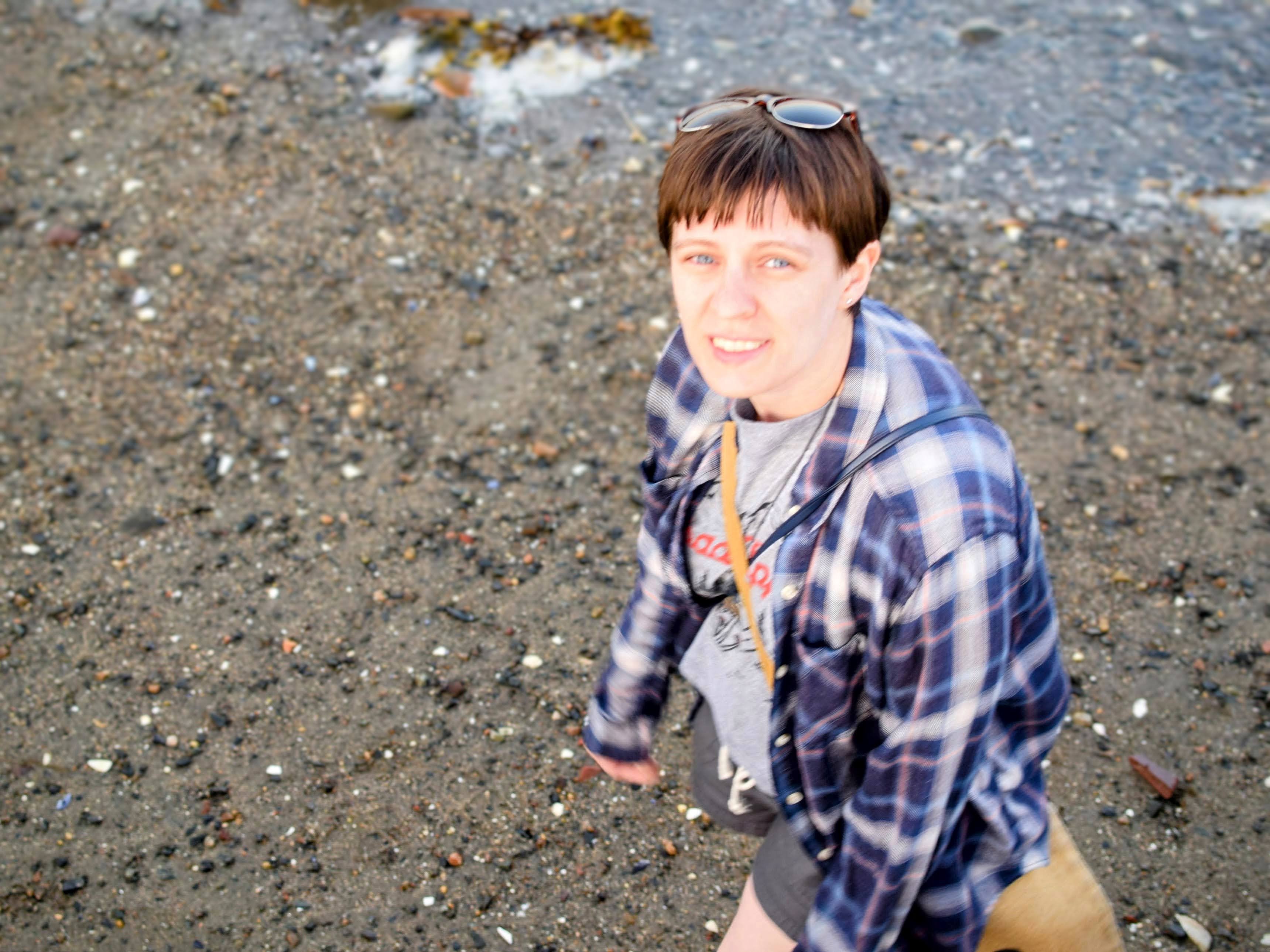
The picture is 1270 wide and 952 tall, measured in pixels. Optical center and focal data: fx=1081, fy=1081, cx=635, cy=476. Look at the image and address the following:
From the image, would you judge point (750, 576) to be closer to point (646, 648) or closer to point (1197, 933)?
point (646, 648)

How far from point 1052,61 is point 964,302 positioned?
1.99m

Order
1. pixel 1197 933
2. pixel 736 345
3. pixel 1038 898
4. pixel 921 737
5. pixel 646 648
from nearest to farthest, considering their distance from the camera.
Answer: pixel 921 737 < pixel 736 345 < pixel 1038 898 < pixel 646 648 < pixel 1197 933

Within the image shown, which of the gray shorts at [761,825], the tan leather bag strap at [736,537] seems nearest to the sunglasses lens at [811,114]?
the tan leather bag strap at [736,537]

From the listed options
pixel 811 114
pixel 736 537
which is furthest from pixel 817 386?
pixel 811 114

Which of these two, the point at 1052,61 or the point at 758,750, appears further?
the point at 1052,61

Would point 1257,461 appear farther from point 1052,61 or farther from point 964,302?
point 1052,61

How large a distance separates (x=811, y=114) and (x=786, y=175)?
0.14 m

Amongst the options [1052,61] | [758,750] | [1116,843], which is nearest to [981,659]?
[758,750]

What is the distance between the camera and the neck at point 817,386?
2105 millimetres

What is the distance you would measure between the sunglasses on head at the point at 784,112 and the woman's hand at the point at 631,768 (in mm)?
1512

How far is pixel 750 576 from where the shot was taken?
227 centimetres

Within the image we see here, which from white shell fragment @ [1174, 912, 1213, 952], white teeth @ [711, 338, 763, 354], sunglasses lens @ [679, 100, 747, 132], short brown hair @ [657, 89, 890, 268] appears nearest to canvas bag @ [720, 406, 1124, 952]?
white teeth @ [711, 338, 763, 354]

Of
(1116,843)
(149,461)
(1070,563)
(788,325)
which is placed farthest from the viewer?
(149,461)

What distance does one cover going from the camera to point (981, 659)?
188 centimetres
